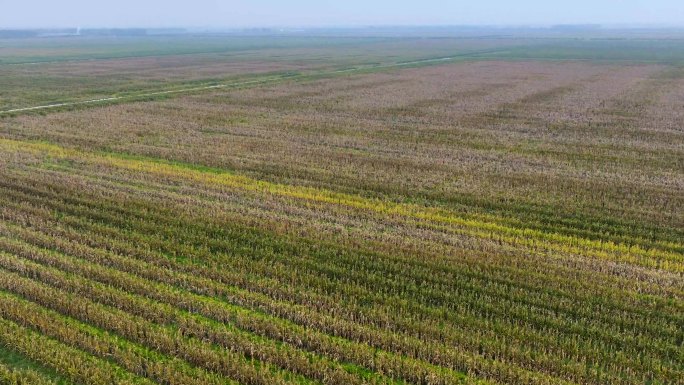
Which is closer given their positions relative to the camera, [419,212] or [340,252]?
[340,252]

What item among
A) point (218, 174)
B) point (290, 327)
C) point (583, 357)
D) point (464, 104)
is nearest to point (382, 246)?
point (290, 327)

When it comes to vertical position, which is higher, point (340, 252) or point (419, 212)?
point (419, 212)

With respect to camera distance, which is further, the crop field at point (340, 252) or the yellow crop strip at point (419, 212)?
the yellow crop strip at point (419, 212)

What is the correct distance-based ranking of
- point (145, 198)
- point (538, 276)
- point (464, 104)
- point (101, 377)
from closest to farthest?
point (101, 377)
point (538, 276)
point (145, 198)
point (464, 104)

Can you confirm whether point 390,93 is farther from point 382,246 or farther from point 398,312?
point 398,312
